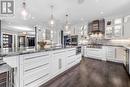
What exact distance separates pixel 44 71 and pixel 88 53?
15.0 feet

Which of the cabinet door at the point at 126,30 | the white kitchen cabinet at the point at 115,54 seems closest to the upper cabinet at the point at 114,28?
the cabinet door at the point at 126,30

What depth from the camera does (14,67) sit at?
5.82ft

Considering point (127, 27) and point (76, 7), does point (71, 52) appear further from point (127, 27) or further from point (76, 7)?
point (127, 27)

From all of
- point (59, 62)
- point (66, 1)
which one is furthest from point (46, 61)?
point (66, 1)

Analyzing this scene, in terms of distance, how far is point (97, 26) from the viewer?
6359 millimetres

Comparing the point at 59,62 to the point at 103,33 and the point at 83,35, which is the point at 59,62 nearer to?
the point at 103,33

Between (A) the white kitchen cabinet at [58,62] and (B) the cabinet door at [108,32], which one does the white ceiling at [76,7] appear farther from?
(A) the white kitchen cabinet at [58,62]

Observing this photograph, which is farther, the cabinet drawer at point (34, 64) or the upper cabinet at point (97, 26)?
the upper cabinet at point (97, 26)

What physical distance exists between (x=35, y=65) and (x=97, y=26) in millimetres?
5237

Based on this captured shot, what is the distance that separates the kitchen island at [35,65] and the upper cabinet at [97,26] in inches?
150

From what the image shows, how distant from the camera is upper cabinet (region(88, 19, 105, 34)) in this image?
620 centimetres

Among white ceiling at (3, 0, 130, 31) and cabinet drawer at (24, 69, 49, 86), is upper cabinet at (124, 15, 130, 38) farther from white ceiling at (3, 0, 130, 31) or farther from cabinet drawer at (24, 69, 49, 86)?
cabinet drawer at (24, 69, 49, 86)

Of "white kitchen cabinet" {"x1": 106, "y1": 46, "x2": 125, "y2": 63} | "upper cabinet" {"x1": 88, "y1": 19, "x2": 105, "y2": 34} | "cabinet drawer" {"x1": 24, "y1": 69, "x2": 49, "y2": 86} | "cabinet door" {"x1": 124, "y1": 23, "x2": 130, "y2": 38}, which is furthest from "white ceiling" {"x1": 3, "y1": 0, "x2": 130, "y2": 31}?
"cabinet drawer" {"x1": 24, "y1": 69, "x2": 49, "y2": 86}

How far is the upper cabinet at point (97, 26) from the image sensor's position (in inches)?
244
